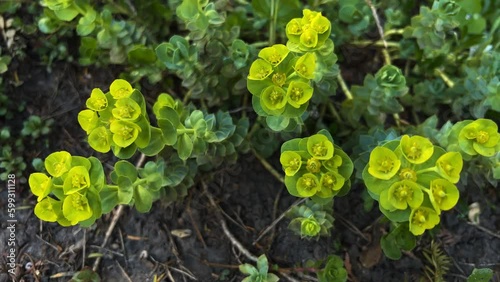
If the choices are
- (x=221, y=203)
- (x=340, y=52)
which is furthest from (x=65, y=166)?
(x=340, y=52)

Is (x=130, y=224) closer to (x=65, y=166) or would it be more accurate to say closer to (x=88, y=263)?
(x=88, y=263)

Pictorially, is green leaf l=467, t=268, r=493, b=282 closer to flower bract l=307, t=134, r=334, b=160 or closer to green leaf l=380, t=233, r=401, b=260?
green leaf l=380, t=233, r=401, b=260

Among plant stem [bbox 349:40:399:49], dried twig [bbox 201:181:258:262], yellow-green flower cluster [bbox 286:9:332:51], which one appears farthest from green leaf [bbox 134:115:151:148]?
plant stem [bbox 349:40:399:49]

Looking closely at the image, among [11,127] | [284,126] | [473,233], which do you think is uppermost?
[284,126]

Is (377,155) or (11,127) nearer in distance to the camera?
(377,155)

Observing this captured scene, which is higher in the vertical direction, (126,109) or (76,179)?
(126,109)

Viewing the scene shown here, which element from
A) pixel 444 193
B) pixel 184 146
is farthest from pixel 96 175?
pixel 444 193

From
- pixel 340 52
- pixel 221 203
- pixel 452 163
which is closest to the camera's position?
pixel 452 163

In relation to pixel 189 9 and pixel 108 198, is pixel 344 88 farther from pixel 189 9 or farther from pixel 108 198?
pixel 108 198
